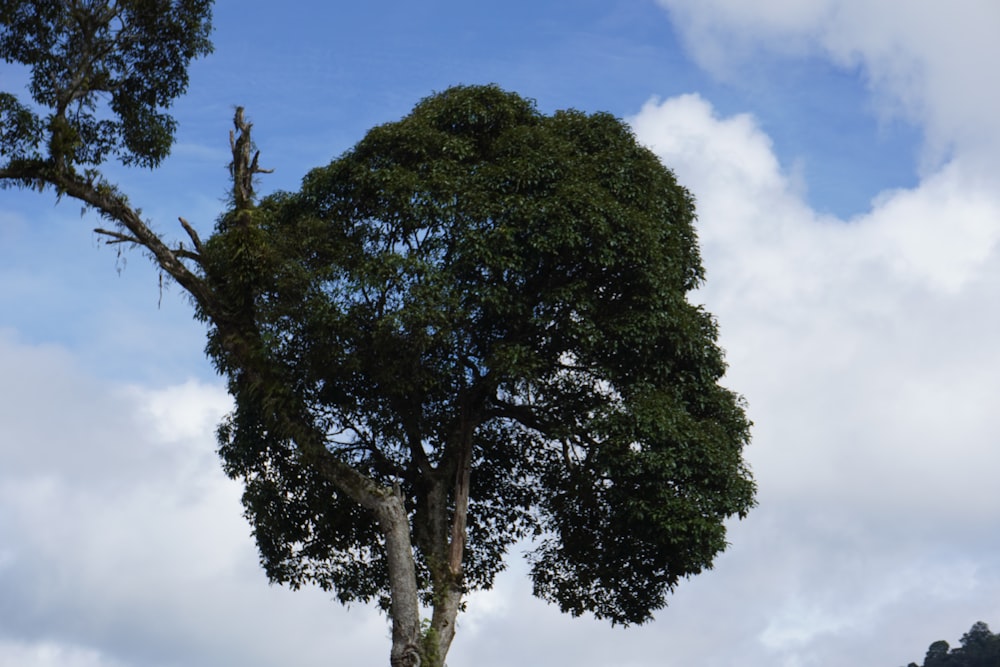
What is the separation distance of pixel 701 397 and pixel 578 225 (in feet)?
13.1

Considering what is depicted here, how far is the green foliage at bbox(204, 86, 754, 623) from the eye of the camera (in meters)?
18.6

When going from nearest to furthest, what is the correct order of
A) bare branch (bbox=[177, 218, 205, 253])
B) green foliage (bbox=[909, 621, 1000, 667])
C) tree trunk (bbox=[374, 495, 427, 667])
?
tree trunk (bbox=[374, 495, 427, 667])
bare branch (bbox=[177, 218, 205, 253])
green foliage (bbox=[909, 621, 1000, 667])

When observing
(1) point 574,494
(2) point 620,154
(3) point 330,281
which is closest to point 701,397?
(1) point 574,494

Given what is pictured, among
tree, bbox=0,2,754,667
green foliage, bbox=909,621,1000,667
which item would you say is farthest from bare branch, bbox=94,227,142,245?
green foliage, bbox=909,621,1000,667

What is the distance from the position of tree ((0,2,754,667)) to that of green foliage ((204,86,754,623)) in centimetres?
4

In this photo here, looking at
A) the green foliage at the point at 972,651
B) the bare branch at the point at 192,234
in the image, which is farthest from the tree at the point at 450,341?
the green foliage at the point at 972,651

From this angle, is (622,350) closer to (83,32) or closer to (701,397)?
(701,397)

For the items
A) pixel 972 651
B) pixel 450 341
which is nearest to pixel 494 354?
pixel 450 341

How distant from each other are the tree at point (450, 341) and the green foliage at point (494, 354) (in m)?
0.04

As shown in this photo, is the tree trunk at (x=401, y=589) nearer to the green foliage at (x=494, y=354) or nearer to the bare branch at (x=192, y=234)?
the green foliage at (x=494, y=354)

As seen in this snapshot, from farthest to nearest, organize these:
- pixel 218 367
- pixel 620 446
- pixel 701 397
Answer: pixel 218 367
pixel 701 397
pixel 620 446

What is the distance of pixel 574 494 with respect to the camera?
2073cm

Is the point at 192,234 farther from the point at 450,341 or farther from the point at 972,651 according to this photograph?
the point at 972,651

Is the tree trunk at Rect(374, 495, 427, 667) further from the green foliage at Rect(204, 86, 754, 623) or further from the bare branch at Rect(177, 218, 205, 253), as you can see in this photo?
the bare branch at Rect(177, 218, 205, 253)
